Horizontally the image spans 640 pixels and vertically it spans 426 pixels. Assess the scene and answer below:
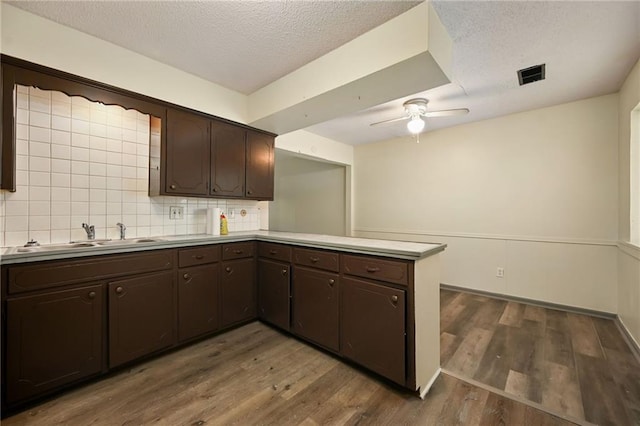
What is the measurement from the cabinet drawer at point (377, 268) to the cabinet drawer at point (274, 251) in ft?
2.21

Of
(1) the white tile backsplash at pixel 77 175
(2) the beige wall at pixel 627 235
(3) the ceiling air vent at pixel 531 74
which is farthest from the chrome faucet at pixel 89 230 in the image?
(2) the beige wall at pixel 627 235

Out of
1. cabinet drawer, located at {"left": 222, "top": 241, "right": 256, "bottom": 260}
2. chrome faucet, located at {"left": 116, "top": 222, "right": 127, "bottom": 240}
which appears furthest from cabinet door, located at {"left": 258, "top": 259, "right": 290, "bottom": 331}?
chrome faucet, located at {"left": 116, "top": 222, "right": 127, "bottom": 240}

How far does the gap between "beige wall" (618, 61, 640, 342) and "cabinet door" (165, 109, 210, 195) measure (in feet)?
12.8

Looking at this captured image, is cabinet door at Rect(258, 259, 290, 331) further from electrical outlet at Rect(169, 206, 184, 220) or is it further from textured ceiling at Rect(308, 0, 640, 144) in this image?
textured ceiling at Rect(308, 0, 640, 144)

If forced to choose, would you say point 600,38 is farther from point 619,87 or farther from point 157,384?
point 157,384

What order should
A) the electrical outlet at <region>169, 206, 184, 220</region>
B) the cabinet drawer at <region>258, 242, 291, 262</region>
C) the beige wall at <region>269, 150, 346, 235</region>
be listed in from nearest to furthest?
the cabinet drawer at <region>258, 242, 291, 262</region> < the electrical outlet at <region>169, 206, 184, 220</region> < the beige wall at <region>269, 150, 346, 235</region>

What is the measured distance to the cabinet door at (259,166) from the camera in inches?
119

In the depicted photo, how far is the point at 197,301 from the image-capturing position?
91.8 inches

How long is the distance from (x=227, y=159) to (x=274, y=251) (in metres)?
1.12

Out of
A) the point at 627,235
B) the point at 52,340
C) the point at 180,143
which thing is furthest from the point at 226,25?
the point at 627,235

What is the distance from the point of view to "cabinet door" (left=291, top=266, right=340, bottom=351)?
6.84ft

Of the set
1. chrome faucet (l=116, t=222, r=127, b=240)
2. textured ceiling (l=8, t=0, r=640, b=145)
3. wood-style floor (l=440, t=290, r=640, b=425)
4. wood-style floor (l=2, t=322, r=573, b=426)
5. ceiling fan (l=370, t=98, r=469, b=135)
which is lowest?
wood-style floor (l=2, t=322, r=573, b=426)

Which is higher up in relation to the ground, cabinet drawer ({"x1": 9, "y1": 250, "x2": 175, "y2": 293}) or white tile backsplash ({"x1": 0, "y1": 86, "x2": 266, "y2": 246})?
white tile backsplash ({"x1": 0, "y1": 86, "x2": 266, "y2": 246})

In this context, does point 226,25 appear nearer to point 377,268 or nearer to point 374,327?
point 377,268
